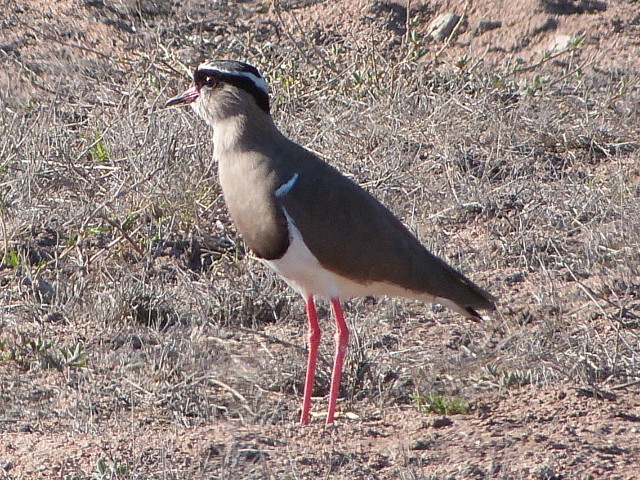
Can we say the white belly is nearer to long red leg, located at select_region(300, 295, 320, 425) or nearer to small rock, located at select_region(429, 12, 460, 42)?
long red leg, located at select_region(300, 295, 320, 425)

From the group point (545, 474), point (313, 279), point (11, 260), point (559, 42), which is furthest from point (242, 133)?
point (559, 42)

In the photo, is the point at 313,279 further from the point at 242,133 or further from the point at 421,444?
the point at 421,444

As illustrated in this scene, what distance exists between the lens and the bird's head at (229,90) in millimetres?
5207

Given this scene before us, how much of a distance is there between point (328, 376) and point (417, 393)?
0.57 meters

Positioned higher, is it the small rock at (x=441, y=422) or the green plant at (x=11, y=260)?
the green plant at (x=11, y=260)

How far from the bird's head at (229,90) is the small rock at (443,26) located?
164 inches

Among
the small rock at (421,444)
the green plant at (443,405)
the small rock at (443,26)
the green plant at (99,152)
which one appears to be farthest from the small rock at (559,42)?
the small rock at (421,444)

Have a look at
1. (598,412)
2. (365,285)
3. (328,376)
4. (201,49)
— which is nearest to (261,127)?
(365,285)

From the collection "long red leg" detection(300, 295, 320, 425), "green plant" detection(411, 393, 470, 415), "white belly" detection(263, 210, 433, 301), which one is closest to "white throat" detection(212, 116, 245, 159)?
"white belly" detection(263, 210, 433, 301)

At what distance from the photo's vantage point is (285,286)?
6.13m

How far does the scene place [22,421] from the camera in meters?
4.75

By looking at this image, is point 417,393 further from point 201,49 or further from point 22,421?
point 201,49

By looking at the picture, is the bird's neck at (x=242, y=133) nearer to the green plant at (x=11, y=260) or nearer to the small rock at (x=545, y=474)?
the green plant at (x=11, y=260)

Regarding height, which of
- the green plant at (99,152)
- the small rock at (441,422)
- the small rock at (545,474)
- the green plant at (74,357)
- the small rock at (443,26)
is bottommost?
the small rock at (441,422)
